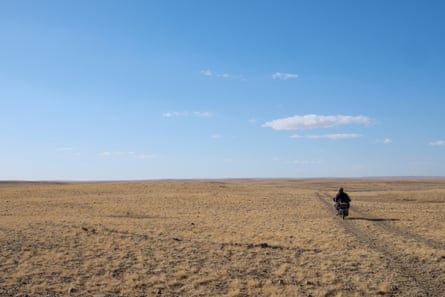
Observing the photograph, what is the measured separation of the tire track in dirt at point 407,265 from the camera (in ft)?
36.7

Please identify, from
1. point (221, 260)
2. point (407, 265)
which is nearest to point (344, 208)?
point (407, 265)

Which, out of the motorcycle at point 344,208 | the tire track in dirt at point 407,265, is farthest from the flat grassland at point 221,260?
the motorcycle at point 344,208

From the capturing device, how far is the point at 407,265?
A: 13977mm

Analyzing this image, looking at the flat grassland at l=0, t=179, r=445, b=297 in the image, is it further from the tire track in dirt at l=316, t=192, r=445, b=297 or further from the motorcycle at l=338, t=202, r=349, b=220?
the motorcycle at l=338, t=202, r=349, b=220

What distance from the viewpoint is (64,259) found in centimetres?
1451

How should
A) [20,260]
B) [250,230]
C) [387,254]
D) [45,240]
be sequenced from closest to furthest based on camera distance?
[20,260]
[387,254]
[45,240]
[250,230]

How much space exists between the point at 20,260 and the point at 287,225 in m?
16.0

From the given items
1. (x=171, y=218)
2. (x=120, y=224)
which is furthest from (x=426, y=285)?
(x=171, y=218)

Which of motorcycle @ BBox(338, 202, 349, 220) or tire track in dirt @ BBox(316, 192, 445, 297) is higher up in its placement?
motorcycle @ BBox(338, 202, 349, 220)

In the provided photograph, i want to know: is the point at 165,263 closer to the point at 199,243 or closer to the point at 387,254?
the point at 199,243

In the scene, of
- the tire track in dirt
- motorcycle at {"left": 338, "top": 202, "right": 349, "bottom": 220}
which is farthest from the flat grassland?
motorcycle at {"left": 338, "top": 202, "right": 349, "bottom": 220}

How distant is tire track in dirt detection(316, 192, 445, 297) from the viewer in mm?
11195

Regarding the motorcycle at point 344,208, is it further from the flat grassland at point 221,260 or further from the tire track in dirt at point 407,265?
the tire track in dirt at point 407,265

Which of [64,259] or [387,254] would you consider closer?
[64,259]
